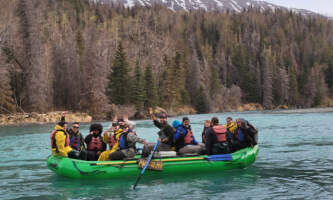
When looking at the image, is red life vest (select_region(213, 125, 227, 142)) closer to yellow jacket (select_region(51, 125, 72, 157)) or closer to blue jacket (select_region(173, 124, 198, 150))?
blue jacket (select_region(173, 124, 198, 150))

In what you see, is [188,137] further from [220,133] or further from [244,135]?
[244,135]

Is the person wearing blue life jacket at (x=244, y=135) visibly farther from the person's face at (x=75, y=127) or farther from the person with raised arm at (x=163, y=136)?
the person's face at (x=75, y=127)

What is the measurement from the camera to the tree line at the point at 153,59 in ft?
177

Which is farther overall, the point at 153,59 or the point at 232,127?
the point at 153,59

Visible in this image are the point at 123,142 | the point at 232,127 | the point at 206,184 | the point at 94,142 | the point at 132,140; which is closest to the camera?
the point at 206,184

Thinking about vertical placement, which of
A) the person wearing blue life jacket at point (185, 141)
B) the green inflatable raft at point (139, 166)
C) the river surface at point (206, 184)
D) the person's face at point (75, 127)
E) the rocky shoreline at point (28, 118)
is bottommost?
the rocky shoreline at point (28, 118)

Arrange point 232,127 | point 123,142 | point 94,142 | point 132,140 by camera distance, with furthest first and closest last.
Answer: point 232,127, point 94,142, point 123,142, point 132,140

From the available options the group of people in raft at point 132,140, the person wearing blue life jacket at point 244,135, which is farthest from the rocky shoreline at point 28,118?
the person wearing blue life jacket at point 244,135

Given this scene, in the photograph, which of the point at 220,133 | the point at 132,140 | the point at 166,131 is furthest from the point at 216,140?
the point at 132,140

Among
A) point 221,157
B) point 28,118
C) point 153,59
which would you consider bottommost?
point 28,118

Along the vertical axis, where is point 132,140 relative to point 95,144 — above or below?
above

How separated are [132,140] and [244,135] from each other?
14.1 feet

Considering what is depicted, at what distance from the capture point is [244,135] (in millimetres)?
13922

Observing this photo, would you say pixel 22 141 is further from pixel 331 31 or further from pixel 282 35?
pixel 331 31
